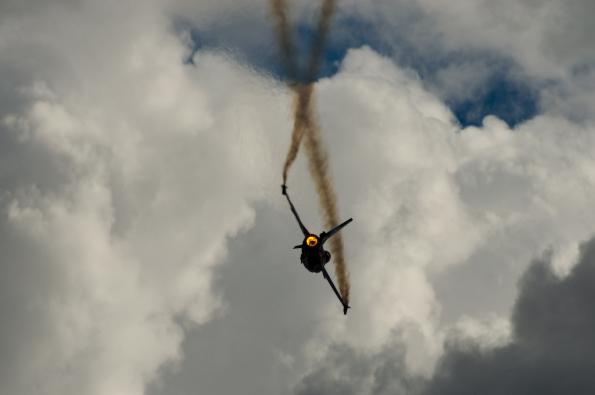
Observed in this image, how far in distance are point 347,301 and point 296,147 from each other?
22.7 metres

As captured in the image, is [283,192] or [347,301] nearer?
[283,192]

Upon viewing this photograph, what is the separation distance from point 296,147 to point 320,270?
1839 centimetres

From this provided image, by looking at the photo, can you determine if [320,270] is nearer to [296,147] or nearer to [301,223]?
[301,223]

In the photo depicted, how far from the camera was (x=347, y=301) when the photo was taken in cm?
10656

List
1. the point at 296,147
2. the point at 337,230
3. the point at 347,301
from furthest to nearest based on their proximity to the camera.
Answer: the point at 347,301
the point at 337,230
the point at 296,147

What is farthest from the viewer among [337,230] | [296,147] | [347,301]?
[347,301]

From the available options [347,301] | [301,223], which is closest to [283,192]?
[301,223]

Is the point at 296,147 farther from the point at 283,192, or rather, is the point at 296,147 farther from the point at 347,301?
the point at 347,301

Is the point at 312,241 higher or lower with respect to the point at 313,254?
higher

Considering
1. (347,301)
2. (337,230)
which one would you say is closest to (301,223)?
(337,230)

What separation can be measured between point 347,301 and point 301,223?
1097 cm

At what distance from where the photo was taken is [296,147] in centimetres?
9062

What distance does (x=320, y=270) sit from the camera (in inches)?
4112

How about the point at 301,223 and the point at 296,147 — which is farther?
the point at 301,223
